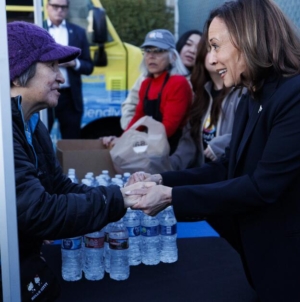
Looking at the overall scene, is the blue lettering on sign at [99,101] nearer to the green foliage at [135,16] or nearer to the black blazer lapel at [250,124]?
the green foliage at [135,16]

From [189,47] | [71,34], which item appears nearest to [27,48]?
[189,47]

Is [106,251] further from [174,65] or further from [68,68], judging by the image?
[68,68]

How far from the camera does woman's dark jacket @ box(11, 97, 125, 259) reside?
1811 mm

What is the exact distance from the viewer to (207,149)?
3.61 m

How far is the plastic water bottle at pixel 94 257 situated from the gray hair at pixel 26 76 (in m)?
0.72

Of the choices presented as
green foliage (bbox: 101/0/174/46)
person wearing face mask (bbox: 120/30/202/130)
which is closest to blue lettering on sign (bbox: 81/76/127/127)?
green foliage (bbox: 101/0/174/46)

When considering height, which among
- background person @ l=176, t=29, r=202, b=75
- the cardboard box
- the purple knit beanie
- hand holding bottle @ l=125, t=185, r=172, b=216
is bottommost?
the cardboard box

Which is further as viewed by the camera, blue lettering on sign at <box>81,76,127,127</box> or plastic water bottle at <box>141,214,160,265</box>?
blue lettering on sign at <box>81,76,127,127</box>

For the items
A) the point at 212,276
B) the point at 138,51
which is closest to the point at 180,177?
the point at 212,276

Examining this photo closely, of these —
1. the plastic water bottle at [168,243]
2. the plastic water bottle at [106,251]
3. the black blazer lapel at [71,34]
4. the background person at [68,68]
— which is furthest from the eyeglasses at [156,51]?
the plastic water bottle at [106,251]

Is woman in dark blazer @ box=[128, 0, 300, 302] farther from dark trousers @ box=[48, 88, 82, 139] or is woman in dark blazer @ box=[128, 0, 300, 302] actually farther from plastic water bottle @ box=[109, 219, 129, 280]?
dark trousers @ box=[48, 88, 82, 139]

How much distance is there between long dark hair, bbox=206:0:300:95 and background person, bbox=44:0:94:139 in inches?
133

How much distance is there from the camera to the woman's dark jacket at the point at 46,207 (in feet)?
5.94

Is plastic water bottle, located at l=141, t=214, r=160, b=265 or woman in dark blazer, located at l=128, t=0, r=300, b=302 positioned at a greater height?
woman in dark blazer, located at l=128, t=0, r=300, b=302
